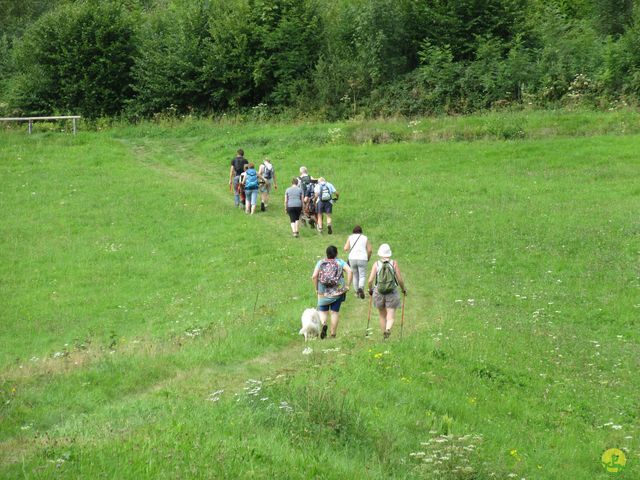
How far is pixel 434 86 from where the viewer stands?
151 feet

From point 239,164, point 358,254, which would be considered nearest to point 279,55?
point 239,164

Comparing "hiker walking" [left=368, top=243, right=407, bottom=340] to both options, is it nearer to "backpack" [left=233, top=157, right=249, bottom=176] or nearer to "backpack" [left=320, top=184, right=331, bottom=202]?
"backpack" [left=320, top=184, right=331, bottom=202]

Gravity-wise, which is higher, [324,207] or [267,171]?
[267,171]

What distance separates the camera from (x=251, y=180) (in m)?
29.7

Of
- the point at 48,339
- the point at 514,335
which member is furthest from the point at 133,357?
the point at 514,335

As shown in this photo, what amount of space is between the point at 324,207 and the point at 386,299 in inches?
400

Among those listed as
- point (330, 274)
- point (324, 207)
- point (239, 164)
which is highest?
point (239, 164)

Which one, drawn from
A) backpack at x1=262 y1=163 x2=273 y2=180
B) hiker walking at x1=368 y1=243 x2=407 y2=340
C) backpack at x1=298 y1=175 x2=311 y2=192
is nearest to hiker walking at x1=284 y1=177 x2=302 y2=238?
backpack at x1=298 y1=175 x2=311 y2=192

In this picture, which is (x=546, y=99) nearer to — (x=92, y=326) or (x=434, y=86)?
(x=434, y=86)

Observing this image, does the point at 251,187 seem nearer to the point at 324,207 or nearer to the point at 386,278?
the point at 324,207

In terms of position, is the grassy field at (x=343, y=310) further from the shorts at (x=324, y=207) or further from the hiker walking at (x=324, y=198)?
the shorts at (x=324, y=207)

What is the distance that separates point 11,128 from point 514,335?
3552 centimetres

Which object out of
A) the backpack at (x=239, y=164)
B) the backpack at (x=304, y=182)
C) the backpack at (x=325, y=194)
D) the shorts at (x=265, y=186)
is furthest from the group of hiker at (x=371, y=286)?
the backpack at (x=239, y=164)

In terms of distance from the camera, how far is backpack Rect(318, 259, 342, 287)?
679 inches
